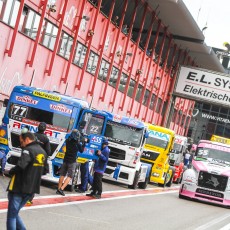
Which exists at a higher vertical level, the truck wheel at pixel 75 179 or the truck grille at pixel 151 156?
the truck grille at pixel 151 156

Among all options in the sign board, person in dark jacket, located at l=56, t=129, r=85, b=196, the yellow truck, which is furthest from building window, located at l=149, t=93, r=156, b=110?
person in dark jacket, located at l=56, t=129, r=85, b=196

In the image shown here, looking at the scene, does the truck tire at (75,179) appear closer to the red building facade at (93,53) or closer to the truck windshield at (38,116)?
the truck windshield at (38,116)

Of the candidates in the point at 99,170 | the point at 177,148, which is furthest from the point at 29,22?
the point at 177,148

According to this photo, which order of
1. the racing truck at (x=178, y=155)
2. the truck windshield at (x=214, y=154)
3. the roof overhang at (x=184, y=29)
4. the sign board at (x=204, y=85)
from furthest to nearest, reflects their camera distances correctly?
the sign board at (x=204, y=85) < the roof overhang at (x=184, y=29) < the racing truck at (x=178, y=155) < the truck windshield at (x=214, y=154)

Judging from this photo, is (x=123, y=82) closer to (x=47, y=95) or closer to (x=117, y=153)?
(x=117, y=153)

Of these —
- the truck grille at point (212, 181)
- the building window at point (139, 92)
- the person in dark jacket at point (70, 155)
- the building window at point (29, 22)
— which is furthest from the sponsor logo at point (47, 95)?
the building window at point (139, 92)

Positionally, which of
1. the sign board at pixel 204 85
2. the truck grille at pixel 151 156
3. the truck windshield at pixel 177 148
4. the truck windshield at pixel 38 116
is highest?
the sign board at pixel 204 85

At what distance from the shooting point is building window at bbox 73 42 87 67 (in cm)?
3316

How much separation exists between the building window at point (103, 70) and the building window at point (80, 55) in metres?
3.06

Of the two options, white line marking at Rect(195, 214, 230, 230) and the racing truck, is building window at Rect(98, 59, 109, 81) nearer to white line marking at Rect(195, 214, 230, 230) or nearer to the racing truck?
the racing truck

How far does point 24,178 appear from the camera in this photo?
27.9 feet

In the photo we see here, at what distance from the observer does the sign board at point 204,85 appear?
4816cm

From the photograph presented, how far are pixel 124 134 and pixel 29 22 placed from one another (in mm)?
6857

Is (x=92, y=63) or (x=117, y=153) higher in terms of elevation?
(x=92, y=63)
